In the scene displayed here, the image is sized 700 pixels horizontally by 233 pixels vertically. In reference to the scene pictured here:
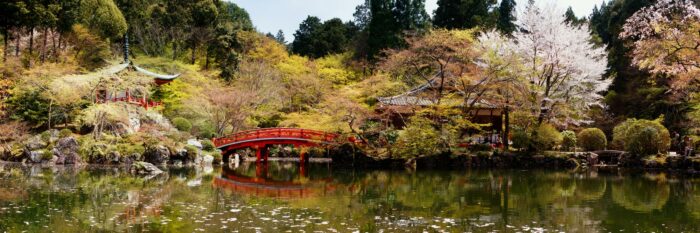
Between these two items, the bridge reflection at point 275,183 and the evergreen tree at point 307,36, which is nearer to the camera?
the bridge reflection at point 275,183

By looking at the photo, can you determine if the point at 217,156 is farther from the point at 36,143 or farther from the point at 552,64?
the point at 552,64

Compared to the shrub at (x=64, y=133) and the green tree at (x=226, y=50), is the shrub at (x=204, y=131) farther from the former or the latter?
the shrub at (x=64, y=133)

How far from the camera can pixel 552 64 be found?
2666cm

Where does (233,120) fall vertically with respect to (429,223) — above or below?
above

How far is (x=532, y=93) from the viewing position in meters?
27.2

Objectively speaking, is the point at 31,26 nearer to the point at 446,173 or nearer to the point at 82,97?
the point at 82,97

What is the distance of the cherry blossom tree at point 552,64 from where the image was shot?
87.0 ft

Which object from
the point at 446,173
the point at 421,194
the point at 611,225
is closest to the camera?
the point at 611,225

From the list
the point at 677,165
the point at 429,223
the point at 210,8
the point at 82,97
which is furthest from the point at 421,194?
the point at 210,8

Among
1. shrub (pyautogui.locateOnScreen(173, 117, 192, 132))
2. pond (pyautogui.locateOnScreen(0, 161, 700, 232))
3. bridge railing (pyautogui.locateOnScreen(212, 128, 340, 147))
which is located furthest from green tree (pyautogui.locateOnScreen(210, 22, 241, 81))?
pond (pyautogui.locateOnScreen(0, 161, 700, 232))

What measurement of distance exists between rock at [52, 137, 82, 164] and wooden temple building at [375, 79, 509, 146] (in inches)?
498

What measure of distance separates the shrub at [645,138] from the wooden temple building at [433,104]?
499cm

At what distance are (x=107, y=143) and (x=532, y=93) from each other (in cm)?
1846

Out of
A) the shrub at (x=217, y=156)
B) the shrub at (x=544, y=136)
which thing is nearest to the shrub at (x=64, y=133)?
the shrub at (x=217, y=156)
